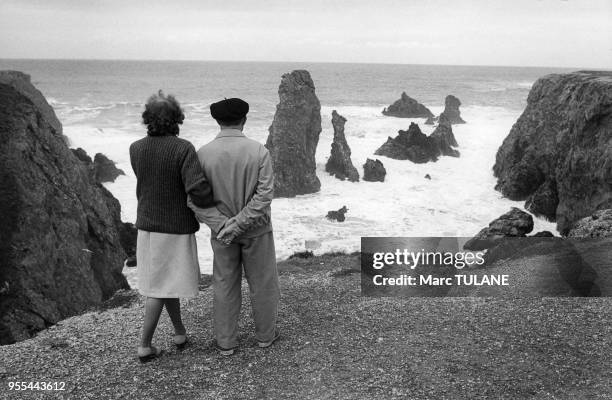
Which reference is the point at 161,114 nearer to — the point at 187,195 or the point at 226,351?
the point at 187,195

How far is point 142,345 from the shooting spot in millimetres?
5145

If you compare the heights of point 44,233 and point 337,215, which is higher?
point 44,233

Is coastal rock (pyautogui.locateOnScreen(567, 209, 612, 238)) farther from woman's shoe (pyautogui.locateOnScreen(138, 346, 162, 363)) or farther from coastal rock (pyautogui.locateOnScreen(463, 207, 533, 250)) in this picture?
woman's shoe (pyautogui.locateOnScreen(138, 346, 162, 363))

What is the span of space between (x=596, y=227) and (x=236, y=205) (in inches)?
318

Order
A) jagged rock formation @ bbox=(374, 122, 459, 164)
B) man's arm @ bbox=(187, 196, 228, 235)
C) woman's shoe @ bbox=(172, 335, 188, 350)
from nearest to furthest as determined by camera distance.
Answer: man's arm @ bbox=(187, 196, 228, 235), woman's shoe @ bbox=(172, 335, 188, 350), jagged rock formation @ bbox=(374, 122, 459, 164)

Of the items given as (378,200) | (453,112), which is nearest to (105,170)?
(378,200)

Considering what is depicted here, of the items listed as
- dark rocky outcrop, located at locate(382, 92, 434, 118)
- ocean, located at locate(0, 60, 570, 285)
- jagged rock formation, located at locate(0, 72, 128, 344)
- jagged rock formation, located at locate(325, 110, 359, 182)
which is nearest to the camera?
jagged rock formation, located at locate(0, 72, 128, 344)

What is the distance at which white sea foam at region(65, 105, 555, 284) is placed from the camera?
58.9ft

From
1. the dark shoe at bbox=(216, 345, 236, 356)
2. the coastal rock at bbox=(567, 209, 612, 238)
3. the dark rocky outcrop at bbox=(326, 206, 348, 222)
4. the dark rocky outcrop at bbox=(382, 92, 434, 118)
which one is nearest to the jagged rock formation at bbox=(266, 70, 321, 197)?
the dark rocky outcrop at bbox=(326, 206, 348, 222)

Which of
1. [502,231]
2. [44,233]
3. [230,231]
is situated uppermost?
[230,231]

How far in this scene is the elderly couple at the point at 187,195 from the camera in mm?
4684

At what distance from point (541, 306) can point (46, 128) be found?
8.56 meters

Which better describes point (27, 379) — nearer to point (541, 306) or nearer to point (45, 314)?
point (45, 314)

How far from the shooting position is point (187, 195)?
480 cm
